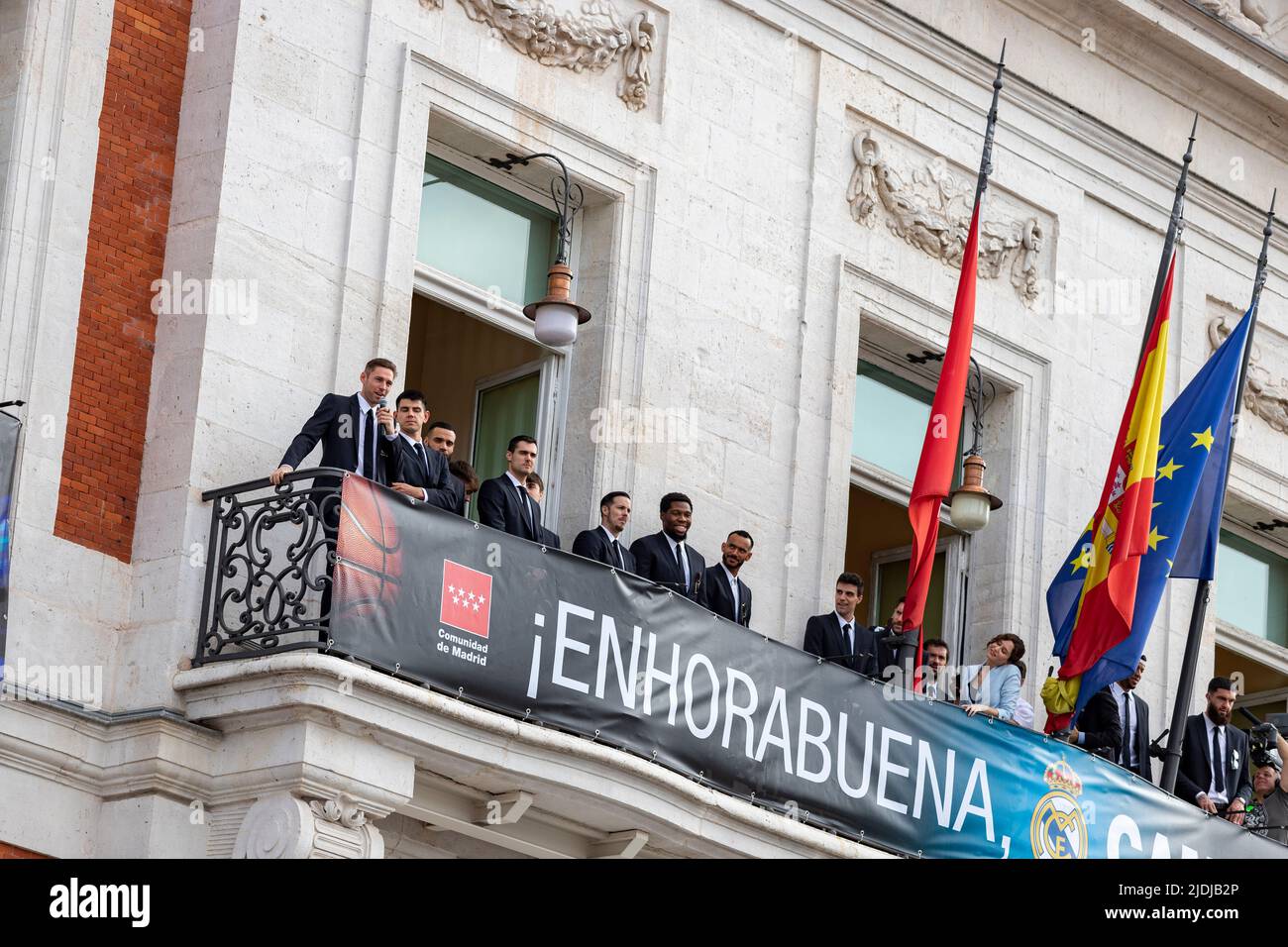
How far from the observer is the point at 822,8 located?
57.0 ft

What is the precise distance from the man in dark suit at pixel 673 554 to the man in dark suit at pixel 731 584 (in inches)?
3.0

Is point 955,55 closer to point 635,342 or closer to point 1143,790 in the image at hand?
point 635,342

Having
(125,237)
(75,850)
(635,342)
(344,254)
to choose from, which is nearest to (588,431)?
(635,342)

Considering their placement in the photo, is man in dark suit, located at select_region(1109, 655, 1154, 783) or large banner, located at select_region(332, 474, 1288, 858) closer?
large banner, located at select_region(332, 474, 1288, 858)

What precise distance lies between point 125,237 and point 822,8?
212 inches

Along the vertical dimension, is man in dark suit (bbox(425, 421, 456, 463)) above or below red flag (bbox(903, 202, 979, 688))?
below

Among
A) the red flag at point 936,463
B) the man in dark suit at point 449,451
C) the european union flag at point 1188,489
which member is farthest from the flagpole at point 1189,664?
the man in dark suit at point 449,451

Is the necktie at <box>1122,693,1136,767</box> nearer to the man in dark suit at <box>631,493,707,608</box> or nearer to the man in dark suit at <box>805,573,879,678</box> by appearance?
the man in dark suit at <box>805,573,879,678</box>

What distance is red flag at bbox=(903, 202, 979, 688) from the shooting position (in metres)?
15.5

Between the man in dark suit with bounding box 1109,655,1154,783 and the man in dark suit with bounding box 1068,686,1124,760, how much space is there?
0.14 m

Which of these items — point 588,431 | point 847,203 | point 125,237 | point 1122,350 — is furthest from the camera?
point 1122,350

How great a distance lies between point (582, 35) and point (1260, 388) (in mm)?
6472

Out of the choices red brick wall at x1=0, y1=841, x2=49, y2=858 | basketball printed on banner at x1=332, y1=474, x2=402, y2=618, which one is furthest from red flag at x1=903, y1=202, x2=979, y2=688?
red brick wall at x1=0, y1=841, x2=49, y2=858

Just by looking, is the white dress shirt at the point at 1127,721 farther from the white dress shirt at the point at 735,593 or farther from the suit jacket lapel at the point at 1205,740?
the white dress shirt at the point at 735,593
